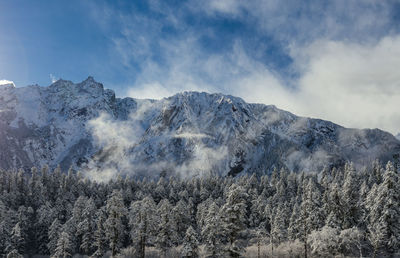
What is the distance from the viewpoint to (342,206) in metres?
55.2

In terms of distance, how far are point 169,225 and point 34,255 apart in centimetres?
4317

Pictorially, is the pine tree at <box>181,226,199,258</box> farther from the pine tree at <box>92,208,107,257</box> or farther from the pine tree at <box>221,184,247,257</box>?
the pine tree at <box>221,184,247,257</box>

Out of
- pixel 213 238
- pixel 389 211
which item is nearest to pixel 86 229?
pixel 213 238

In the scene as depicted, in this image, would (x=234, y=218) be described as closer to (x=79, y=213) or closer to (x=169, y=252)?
(x=169, y=252)

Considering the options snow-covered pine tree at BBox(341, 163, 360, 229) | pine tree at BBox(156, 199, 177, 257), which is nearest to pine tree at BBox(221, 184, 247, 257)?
pine tree at BBox(156, 199, 177, 257)

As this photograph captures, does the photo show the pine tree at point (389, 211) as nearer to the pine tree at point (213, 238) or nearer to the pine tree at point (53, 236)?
the pine tree at point (213, 238)

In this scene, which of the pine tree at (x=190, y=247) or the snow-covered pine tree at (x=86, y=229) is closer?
the pine tree at (x=190, y=247)

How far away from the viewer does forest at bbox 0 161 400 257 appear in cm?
4059

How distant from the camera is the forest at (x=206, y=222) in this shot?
40.6 metres

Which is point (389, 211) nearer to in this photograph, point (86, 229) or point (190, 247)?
point (190, 247)

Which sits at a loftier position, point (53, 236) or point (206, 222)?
point (206, 222)

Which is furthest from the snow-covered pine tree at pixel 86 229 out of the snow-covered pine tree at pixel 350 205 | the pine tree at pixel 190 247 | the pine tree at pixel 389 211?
the pine tree at pixel 389 211

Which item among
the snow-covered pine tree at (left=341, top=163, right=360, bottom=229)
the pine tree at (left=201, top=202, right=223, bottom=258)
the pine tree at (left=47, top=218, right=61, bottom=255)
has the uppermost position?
the snow-covered pine tree at (left=341, top=163, right=360, bottom=229)

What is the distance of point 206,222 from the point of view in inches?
2064
